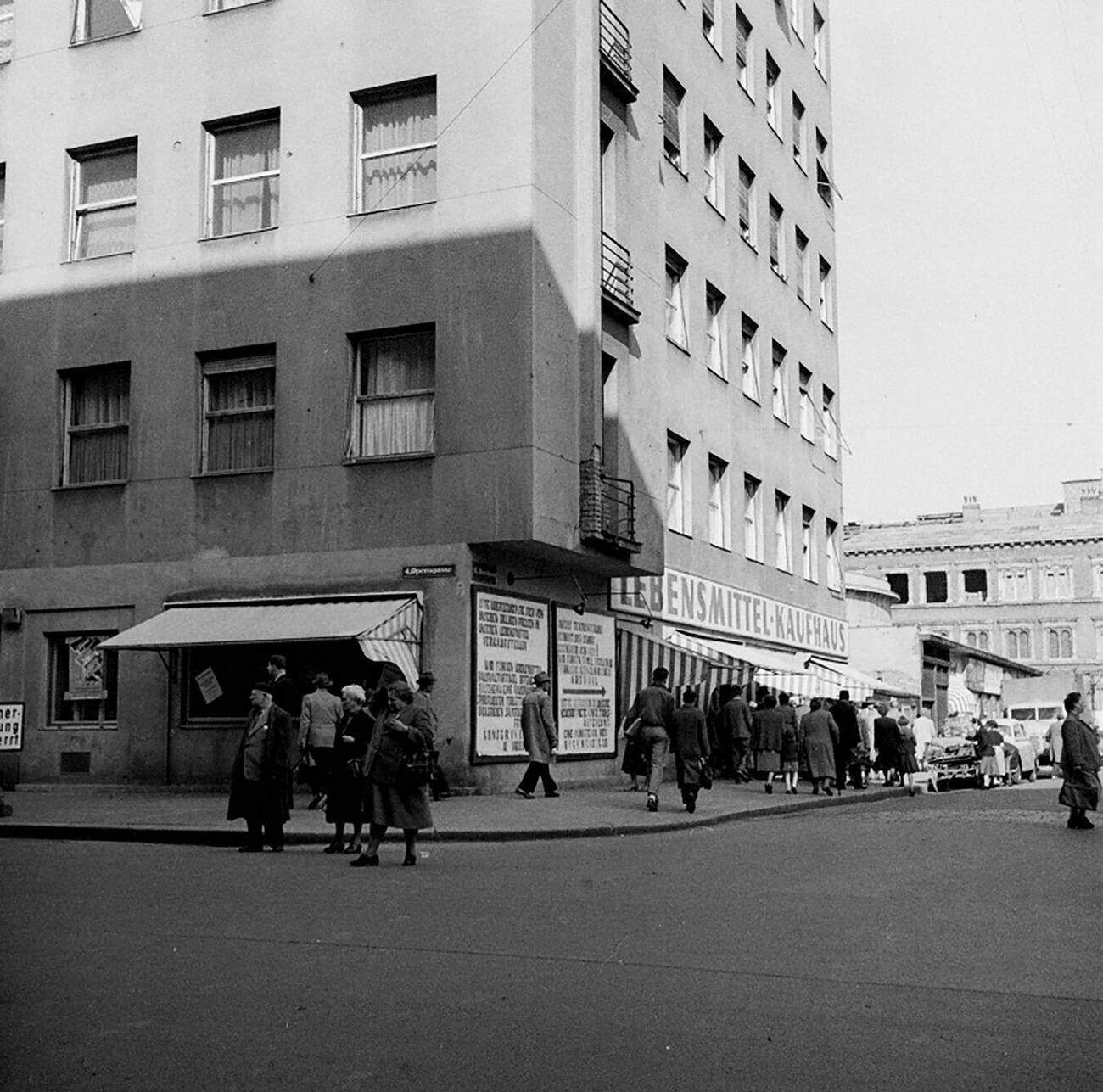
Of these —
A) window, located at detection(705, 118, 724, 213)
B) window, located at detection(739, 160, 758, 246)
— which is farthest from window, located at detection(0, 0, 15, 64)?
window, located at detection(739, 160, 758, 246)

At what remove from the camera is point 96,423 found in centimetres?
2428

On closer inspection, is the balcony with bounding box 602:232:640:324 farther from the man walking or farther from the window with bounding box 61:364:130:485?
the window with bounding box 61:364:130:485

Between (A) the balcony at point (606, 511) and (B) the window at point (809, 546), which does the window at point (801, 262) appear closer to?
(B) the window at point (809, 546)

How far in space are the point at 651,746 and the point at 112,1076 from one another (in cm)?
1403

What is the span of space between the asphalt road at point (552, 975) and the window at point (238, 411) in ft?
34.9

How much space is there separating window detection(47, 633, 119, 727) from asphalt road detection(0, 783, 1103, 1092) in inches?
414

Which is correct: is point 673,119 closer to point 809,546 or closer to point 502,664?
point 809,546

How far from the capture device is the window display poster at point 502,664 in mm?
21562

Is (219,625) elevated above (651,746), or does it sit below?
above

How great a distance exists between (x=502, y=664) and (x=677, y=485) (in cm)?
884

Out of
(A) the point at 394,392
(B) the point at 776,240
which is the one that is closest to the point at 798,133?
(B) the point at 776,240

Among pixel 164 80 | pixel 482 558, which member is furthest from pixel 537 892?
pixel 164 80

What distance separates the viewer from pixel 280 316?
2294cm

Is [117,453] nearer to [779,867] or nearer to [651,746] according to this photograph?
[651,746]
